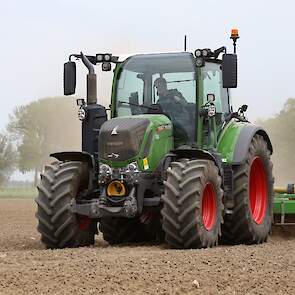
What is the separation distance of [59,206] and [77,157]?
93cm

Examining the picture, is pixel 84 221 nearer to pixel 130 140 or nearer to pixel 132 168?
pixel 132 168

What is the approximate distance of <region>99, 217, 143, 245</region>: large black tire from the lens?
38.2 ft

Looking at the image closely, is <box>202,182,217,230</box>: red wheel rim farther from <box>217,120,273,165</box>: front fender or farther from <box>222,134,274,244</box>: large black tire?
<box>217,120,273,165</box>: front fender

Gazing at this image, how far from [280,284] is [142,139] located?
11.4 ft

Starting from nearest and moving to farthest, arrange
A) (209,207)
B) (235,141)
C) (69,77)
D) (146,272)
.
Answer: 1. (146,272)
2. (209,207)
3. (69,77)
4. (235,141)

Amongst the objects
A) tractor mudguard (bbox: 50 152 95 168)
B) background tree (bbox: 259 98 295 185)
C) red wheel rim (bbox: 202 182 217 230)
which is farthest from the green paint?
background tree (bbox: 259 98 295 185)

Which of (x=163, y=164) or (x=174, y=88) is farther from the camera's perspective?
(x=174, y=88)

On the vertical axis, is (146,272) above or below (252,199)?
below

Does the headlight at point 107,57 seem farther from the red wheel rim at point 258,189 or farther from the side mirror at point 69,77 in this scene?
the red wheel rim at point 258,189

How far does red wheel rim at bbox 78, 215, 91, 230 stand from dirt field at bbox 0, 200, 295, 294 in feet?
5.09

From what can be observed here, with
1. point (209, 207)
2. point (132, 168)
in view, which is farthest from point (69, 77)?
point (209, 207)

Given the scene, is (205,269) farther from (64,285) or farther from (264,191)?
(264,191)

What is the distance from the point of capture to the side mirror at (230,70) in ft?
35.0

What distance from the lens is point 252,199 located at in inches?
475
